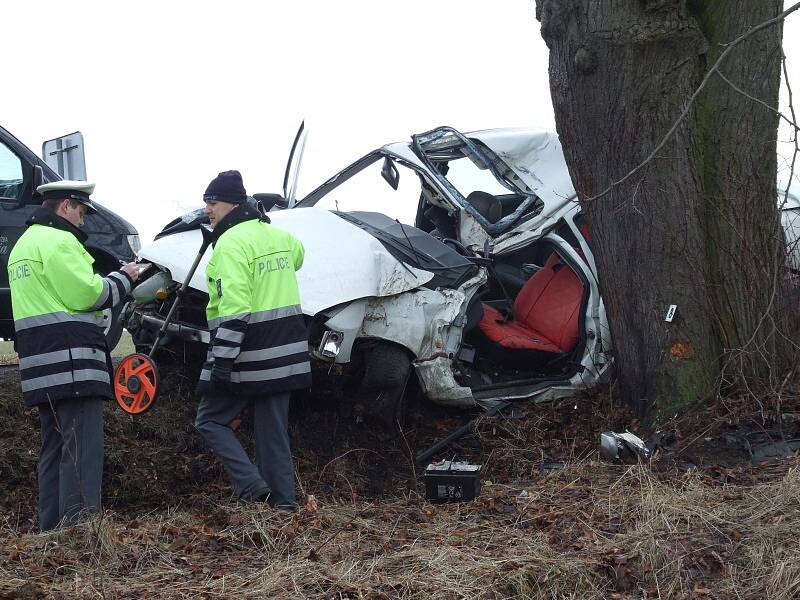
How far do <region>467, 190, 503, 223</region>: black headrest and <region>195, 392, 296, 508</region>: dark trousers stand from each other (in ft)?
8.52

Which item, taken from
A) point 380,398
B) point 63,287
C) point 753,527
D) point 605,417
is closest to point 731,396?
point 605,417

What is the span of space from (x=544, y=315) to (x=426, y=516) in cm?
278

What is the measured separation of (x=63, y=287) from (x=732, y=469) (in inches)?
139

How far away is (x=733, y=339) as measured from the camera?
5922mm

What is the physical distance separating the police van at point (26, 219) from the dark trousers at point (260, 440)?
2637 mm

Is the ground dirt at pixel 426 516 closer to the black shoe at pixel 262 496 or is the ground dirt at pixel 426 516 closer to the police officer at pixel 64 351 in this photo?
the black shoe at pixel 262 496

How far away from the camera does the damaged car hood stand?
20.3ft

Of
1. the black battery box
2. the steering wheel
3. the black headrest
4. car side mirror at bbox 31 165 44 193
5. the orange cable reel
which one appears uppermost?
car side mirror at bbox 31 165 44 193

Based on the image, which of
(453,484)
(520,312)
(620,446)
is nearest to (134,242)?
(520,312)

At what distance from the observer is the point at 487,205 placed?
7.33m

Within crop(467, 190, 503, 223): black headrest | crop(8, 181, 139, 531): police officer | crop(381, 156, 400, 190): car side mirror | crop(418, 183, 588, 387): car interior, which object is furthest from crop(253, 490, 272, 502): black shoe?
crop(381, 156, 400, 190): car side mirror

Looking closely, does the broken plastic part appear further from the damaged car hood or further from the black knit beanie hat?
the black knit beanie hat

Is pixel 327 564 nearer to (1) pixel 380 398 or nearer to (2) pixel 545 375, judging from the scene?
(1) pixel 380 398

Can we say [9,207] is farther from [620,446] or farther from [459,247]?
[620,446]
